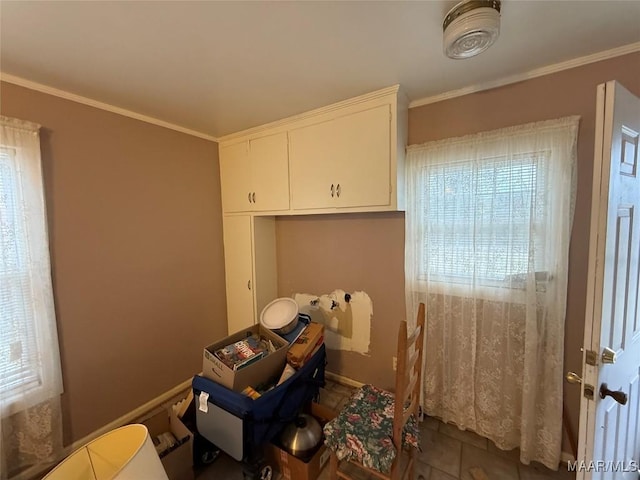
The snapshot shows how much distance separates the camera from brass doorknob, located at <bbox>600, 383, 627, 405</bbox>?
0.95 meters

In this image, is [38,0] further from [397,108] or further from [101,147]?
[397,108]

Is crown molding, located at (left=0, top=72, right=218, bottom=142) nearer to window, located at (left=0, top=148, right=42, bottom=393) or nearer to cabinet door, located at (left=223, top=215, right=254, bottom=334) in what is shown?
window, located at (left=0, top=148, right=42, bottom=393)

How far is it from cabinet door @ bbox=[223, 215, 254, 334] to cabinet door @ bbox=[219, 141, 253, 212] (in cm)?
13

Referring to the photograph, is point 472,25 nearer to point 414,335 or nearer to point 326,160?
point 326,160

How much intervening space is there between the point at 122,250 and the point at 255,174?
1177 millimetres

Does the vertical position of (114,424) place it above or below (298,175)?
below

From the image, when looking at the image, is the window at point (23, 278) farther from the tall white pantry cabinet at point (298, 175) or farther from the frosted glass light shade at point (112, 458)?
the tall white pantry cabinet at point (298, 175)

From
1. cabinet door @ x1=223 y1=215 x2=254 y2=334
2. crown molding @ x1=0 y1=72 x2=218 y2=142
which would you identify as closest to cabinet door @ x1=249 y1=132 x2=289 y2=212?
cabinet door @ x1=223 y1=215 x2=254 y2=334

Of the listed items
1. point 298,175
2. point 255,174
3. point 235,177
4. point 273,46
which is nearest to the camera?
point 273,46

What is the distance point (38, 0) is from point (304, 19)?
99 cm

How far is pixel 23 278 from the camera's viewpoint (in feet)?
4.95

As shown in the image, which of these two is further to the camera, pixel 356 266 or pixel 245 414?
pixel 356 266

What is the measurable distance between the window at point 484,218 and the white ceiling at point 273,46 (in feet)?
1.75

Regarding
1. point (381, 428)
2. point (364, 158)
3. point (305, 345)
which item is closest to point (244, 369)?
point (305, 345)
